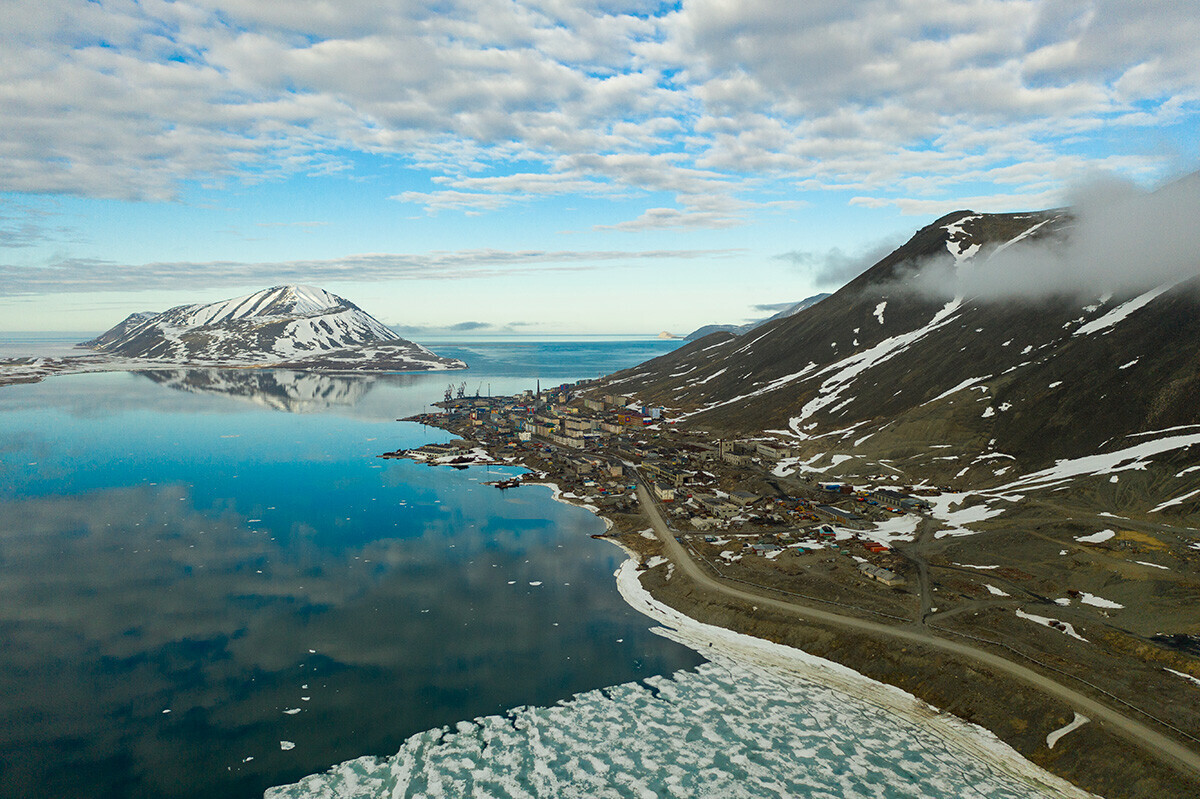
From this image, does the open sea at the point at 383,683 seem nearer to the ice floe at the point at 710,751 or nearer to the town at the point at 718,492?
the ice floe at the point at 710,751

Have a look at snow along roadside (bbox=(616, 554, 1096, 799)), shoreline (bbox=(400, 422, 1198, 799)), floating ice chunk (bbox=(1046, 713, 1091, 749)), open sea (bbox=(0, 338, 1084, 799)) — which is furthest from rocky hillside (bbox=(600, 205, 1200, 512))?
open sea (bbox=(0, 338, 1084, 799))

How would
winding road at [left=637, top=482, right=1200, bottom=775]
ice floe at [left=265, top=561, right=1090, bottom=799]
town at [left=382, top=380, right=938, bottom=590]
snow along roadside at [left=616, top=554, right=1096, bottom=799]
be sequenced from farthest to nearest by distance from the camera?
1. town at [left=382, top=380, right=938, bottom=590]
2. snow along roadside at [left=616, top=554, right=1096, bottom=799]
3. winding road at [left=637, top=482, right=1200, bottom=775]
4. ice floe at [left=265, top=561, right=1090, bottom=799]

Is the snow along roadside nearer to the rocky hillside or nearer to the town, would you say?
the town

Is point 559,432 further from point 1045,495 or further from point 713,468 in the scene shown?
point 1045,495

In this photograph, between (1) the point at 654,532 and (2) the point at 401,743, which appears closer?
(2) the point at 401,743


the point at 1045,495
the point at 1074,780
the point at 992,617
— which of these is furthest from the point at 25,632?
the point at 1045,495

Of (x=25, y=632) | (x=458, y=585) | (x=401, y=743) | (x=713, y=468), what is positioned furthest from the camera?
(x=713, y=468)
